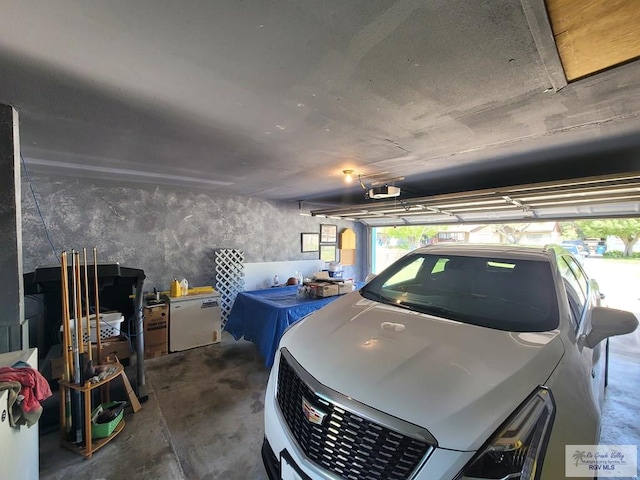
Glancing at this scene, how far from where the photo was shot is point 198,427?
2283 mm

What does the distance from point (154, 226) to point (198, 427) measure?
323 cm

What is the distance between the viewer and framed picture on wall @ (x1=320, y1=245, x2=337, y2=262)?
6809mm

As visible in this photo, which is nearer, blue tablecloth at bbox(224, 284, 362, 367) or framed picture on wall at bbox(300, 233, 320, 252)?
blue tablecloth at bbox(224, 284, 362, 367)

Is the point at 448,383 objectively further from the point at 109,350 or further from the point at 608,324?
the point at 109,350

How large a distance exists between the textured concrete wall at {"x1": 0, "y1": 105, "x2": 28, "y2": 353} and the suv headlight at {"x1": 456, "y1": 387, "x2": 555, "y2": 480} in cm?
254

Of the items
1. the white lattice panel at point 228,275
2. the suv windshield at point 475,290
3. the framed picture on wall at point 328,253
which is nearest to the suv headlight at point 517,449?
the suv windshield at point 475,290

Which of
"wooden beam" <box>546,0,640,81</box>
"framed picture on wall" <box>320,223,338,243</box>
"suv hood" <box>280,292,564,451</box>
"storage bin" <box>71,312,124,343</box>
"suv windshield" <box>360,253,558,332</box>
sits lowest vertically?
"storage bin" <box>71,312,124,343</box>

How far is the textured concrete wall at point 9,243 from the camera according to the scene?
1612 millimetres

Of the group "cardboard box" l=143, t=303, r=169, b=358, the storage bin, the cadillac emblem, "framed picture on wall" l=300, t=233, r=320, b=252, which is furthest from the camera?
"framed picture on wall" l=300, t=233, r=320, b=252

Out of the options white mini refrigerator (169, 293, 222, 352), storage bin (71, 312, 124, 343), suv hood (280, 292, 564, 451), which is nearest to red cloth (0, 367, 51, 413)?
suv hood (280, 292, 564, 451)

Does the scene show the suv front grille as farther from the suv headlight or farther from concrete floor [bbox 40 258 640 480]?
concrete floor [bbox 40 258 640 480]

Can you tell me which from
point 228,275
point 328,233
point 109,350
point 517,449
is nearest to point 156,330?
point 109,350

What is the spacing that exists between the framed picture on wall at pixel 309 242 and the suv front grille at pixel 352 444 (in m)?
5.10

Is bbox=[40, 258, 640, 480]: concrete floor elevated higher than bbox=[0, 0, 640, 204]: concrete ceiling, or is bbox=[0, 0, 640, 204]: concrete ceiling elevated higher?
bbox=[0, 0, 640, 204]: concrete ceiling
